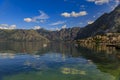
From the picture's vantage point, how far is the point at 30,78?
44.4 m

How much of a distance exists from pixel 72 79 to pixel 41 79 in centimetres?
643

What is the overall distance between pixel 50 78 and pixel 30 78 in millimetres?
4200

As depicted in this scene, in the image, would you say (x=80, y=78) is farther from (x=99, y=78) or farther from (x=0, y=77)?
(x=0, y=77)

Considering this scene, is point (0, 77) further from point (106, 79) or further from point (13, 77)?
point (106, 79)

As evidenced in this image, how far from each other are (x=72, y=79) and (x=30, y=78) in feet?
28.9

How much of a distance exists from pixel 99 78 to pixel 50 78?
34.8 ft

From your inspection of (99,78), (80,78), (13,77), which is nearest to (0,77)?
(13,77)

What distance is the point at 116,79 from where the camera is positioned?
45688 millimetres

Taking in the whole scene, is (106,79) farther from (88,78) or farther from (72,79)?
(72,79)

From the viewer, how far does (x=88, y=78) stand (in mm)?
45438

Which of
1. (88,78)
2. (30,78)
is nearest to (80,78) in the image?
(88,78)

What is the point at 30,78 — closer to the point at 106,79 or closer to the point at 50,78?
the point at 50,78

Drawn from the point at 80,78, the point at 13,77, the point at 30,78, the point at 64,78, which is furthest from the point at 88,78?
the point at 13,77

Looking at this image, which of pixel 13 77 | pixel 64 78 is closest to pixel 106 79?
pixel 64 78
